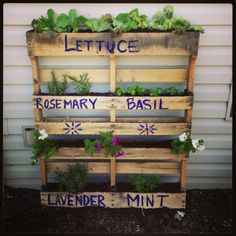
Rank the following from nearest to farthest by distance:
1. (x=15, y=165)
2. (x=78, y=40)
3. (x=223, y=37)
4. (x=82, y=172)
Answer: (x=78, y=40)
(x=223, y=37)
(x=82, y=172)
(x=15, y=165)

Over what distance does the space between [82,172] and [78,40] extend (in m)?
1.33

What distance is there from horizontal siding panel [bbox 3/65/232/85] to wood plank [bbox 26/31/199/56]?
0.38 m

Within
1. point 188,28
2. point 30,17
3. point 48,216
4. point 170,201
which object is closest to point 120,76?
point 188,28

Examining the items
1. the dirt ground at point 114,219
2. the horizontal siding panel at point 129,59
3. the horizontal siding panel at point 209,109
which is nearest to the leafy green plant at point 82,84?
the horizontal siding panel at point 129,59

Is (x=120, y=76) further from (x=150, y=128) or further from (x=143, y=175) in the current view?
(x=143, y=175)

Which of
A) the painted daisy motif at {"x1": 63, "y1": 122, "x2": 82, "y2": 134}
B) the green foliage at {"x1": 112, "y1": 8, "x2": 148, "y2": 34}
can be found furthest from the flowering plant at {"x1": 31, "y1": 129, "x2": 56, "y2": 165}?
the green foliage at {"x1": 112, "y1": 8, "x2": 148, "y2": 34}

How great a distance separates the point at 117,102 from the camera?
10.5 ft

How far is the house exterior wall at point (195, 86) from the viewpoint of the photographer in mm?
3141

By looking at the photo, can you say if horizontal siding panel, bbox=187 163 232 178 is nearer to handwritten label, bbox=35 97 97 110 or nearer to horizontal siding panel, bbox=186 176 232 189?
horizontal siding panel, bbox=186 176 232 189

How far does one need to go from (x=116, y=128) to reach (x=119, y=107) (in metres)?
0.23

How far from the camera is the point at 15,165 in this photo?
12.7 ft

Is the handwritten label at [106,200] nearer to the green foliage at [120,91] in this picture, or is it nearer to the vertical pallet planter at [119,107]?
the vertical pallet planter at [119,107]

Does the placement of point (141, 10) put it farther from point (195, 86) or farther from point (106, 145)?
point (106, 145)

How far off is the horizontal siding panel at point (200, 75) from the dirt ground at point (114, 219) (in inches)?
53.0
